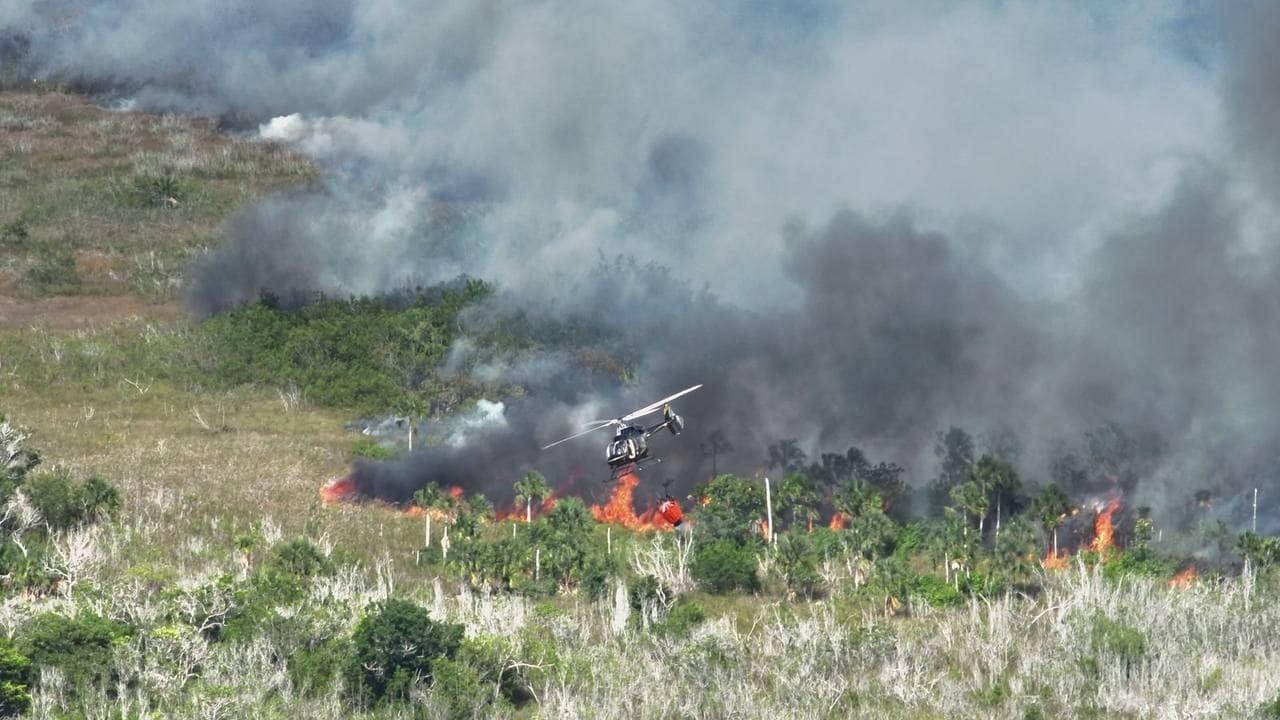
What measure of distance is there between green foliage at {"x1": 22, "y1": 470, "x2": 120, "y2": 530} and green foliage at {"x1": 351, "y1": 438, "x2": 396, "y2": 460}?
17.4m

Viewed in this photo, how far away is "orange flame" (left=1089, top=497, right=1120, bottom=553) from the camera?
3228 inches

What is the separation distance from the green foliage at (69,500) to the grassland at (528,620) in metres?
1.23

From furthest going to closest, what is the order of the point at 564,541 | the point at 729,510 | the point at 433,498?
the point at 433,498 → the point at 729,510 → the point at 564,541

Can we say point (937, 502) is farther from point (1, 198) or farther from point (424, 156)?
point (1, 198)

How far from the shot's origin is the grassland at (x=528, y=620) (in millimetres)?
55812

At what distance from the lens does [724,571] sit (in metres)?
72.1

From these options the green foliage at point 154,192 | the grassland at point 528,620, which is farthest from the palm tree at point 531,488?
the green foliage at point 154,192

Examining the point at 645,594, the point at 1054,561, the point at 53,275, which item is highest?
the point at 53,275

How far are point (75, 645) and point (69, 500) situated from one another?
21.2 m

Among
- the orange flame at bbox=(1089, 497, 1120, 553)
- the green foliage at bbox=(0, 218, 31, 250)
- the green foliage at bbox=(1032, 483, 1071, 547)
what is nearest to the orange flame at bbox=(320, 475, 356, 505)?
the green foliage at bbox=(1032, 483, 1071, 547)

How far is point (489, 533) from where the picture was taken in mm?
79938

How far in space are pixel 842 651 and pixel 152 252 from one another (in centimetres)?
8453

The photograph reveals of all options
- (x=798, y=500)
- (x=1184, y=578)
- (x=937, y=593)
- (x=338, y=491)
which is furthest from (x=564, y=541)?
(x=1184, y=578)

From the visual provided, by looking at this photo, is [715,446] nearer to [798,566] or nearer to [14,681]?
[798,566]
